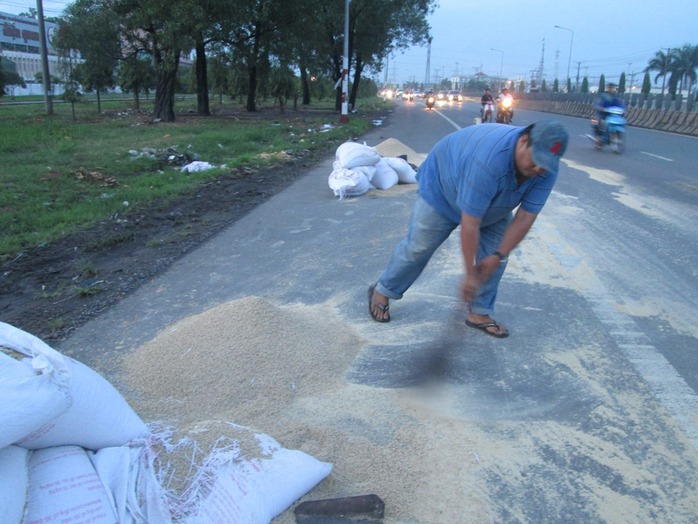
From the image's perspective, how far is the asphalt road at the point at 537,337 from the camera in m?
2.42

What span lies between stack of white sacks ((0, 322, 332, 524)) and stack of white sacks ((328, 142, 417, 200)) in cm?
602

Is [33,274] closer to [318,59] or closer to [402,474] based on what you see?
[402,474]

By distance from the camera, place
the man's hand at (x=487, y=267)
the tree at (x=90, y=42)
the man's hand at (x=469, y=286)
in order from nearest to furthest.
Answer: the man's hand at (x=469, y=286) < the man's hand at (x=487, y=267) < the tree at (x=90, y=42)

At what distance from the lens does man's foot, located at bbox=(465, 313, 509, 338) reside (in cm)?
371

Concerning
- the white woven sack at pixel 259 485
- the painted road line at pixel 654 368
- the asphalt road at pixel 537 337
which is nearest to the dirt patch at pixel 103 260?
the asphalt road at pixel 537 337

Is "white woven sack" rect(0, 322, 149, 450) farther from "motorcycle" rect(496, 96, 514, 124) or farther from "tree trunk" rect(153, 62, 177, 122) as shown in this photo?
"tree trunk" rect(153, 62, 177, 122)

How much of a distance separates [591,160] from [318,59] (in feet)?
86.5

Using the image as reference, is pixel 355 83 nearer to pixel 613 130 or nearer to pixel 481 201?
pixel 613 130

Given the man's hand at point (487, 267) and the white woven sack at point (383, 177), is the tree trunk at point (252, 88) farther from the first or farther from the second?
the man's hand at point (487, 267)

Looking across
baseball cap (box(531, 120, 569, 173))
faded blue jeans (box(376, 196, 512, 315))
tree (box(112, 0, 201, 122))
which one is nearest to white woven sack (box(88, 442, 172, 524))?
faded blue jeans (box(376, 196, 512, 315))

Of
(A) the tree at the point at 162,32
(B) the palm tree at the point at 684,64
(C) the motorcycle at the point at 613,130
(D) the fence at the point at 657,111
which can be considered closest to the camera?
(C) the motorcycle at the point at 613,130

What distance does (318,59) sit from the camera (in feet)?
117

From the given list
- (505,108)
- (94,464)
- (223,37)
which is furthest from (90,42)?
(94,464)

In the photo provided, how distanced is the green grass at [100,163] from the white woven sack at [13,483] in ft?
14.7
